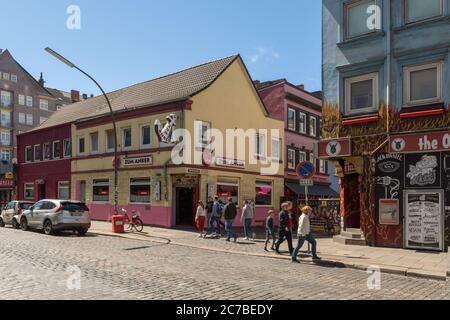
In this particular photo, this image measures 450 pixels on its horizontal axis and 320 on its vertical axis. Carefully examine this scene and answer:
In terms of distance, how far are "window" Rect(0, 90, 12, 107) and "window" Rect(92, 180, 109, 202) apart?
5389cm

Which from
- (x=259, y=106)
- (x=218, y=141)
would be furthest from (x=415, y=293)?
(x=259, y=106)

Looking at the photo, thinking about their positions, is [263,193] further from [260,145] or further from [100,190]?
[100,190]

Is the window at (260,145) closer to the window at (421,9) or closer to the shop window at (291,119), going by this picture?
the shop window at (291,119)

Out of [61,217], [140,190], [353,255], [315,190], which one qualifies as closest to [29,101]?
[140,190]

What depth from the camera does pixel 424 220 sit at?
14.9 metres

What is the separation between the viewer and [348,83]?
17.0 m

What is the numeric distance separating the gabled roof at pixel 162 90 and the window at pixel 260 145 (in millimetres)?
5148

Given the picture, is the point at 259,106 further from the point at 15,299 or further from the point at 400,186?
the point at 15,299

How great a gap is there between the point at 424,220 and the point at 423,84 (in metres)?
4.55

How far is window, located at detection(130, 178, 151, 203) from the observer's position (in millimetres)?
24641

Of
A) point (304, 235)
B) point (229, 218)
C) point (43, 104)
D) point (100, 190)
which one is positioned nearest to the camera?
point (304, 235)

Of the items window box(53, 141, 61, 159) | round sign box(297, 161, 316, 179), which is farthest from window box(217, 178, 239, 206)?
window box(53, 141, 61, 159)

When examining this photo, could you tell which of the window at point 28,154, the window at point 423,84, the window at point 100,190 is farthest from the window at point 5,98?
the window at point 423,84

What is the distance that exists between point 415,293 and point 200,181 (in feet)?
51.5
